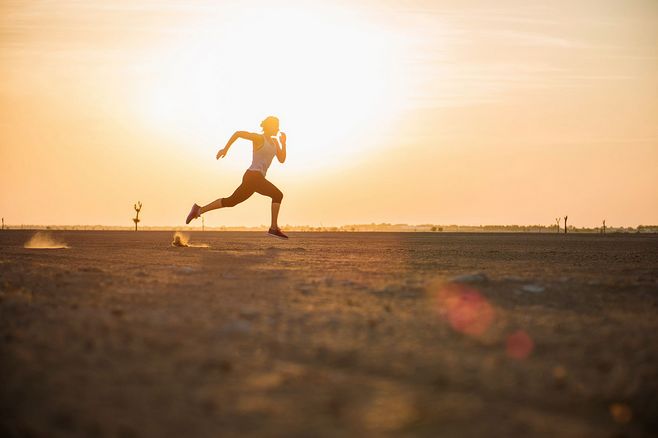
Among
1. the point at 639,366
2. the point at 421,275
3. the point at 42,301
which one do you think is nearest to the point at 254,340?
the point at 639,366

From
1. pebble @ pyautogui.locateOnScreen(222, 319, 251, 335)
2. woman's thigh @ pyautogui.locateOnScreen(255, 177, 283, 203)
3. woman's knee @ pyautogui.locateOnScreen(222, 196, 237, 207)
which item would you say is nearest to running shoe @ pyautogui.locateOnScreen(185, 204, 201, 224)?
woman's knee @ pyautogui.locateOnScreen(222, 196, 237, 207)

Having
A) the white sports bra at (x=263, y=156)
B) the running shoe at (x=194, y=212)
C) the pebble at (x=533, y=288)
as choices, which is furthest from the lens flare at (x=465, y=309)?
the running shoe at (x=194, y=212)

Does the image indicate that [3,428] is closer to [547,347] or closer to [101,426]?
[101,426]

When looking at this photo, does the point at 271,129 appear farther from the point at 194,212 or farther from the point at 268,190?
the point at 194,212

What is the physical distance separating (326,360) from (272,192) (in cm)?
1246

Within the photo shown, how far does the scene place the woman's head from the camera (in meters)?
16.4

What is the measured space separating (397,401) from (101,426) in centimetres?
120

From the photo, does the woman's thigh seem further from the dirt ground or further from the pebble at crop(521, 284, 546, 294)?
the pebble at crop(521, 284, 546, 294)

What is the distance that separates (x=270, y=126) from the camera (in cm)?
1648

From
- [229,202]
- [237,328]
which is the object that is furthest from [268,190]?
[237,328]

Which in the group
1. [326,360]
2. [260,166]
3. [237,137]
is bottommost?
[326,360]

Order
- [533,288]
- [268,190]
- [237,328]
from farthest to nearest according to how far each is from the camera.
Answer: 1. [268,190]
2. [533,288]
3. [237,328]

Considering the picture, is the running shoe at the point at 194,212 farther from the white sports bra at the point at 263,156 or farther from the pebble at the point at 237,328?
the pebble at the point at 237,328

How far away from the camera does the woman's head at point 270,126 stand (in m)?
16.4
